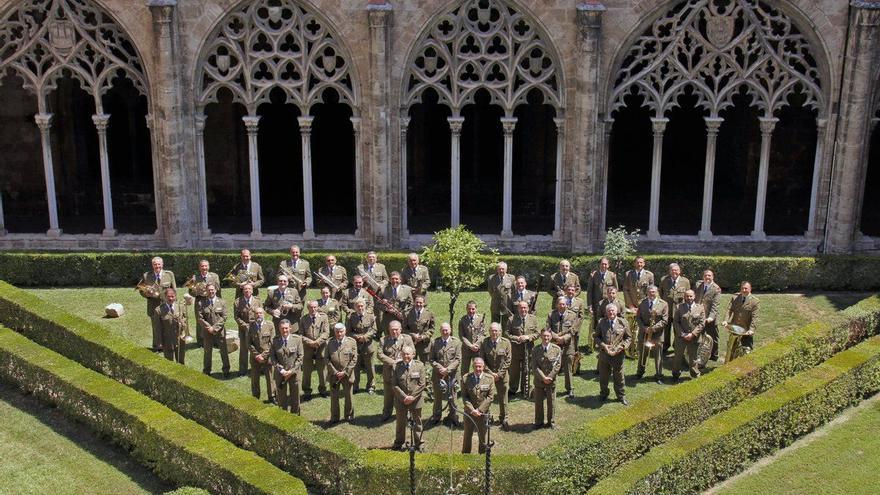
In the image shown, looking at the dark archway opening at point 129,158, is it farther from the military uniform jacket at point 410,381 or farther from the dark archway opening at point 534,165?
the military uniform jacket at point 410,381

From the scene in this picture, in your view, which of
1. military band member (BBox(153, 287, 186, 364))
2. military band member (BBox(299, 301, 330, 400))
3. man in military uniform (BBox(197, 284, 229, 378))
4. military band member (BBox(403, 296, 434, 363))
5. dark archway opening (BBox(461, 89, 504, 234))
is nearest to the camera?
military band member (BBox(299, 301, 330, 400))

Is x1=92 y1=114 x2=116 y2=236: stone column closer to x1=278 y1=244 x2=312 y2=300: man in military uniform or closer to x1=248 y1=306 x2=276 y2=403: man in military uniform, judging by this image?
x1=278 y1=244 x2=312 y2=300: man in military uniform

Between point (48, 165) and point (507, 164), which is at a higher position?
point (507, 164)

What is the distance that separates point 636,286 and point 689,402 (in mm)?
4028

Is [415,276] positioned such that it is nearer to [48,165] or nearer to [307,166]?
[307,166]

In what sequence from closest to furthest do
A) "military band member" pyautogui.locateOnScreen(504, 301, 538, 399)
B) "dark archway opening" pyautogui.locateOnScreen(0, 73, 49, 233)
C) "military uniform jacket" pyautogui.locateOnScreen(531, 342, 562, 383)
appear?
1. "military uniform jacket" pyautogui.locateOnScreen(531, 342, 562, 383)
2. "military band member" pyautogui.locateOnScreen(504, 301, 538, 399)
3. "dark archway opening" pyautogui.locateOnScreen(0, 73, 49, 233)

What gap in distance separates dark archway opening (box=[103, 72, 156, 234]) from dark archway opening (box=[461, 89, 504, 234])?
29.1 feet

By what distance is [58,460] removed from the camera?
15391 millimetres

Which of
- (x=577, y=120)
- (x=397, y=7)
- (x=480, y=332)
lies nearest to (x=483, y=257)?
(x=480, y=332)

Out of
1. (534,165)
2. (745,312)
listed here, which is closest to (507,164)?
(534,165)

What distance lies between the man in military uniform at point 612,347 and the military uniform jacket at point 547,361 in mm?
1395

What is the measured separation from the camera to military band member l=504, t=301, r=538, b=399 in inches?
671

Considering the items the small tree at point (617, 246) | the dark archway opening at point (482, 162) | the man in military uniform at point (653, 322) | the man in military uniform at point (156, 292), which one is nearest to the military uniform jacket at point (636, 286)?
the man in military uniform at point (653, 322)

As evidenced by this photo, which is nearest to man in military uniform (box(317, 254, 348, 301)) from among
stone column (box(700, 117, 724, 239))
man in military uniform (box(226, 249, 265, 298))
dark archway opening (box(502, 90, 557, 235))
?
man in military uniform (box(226, 249, 265, 298))
